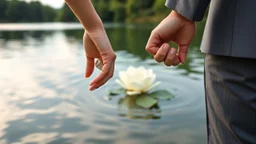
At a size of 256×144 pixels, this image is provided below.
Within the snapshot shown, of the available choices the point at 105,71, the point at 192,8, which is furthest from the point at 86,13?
the point at 192,8

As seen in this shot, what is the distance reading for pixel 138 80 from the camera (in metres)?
2.35

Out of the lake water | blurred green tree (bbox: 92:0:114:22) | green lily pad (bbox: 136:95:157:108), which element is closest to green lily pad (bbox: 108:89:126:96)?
the lake water

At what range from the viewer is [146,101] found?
7.28 feet

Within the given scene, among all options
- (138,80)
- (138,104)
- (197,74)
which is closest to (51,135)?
(138,104)

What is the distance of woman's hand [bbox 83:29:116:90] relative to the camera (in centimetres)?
82

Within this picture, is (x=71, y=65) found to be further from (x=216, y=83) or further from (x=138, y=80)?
(x=216, y=83)

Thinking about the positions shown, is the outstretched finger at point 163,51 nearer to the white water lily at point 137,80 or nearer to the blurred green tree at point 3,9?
the white water lily at point 137,80

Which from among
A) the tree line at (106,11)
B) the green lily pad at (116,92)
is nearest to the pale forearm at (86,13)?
the green lily pad at (116,92)

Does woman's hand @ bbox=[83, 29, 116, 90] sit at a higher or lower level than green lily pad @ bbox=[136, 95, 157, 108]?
higher

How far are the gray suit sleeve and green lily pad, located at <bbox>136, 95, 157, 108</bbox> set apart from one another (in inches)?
54.2

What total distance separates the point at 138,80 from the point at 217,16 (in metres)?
1.64

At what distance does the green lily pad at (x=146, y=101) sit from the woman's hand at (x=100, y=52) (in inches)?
51.0

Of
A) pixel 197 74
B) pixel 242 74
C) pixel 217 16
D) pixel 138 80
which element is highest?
pixel 217 16

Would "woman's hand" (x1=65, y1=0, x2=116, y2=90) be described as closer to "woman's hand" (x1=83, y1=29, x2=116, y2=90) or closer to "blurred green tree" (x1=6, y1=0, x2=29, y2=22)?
"woman's hand" (x1=83, y1=29, x2=116, y2=90)
